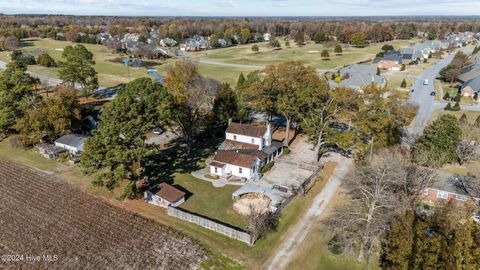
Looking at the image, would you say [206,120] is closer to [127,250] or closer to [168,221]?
[168,221]

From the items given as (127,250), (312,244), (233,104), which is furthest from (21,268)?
(233,104)

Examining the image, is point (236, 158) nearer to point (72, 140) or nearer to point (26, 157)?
point (72, 140)

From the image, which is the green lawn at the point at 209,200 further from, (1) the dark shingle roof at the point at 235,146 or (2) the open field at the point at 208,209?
(1) the dark shingle roof at the point at 235,146

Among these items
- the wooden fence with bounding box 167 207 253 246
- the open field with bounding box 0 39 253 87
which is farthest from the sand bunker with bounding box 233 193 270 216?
the open field with bounding box 0 39 253 87

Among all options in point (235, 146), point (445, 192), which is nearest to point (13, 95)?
point (235, 146)

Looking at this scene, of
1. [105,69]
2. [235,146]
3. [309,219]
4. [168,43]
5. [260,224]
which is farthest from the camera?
[168,43]

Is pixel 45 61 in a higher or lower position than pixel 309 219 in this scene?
higher
